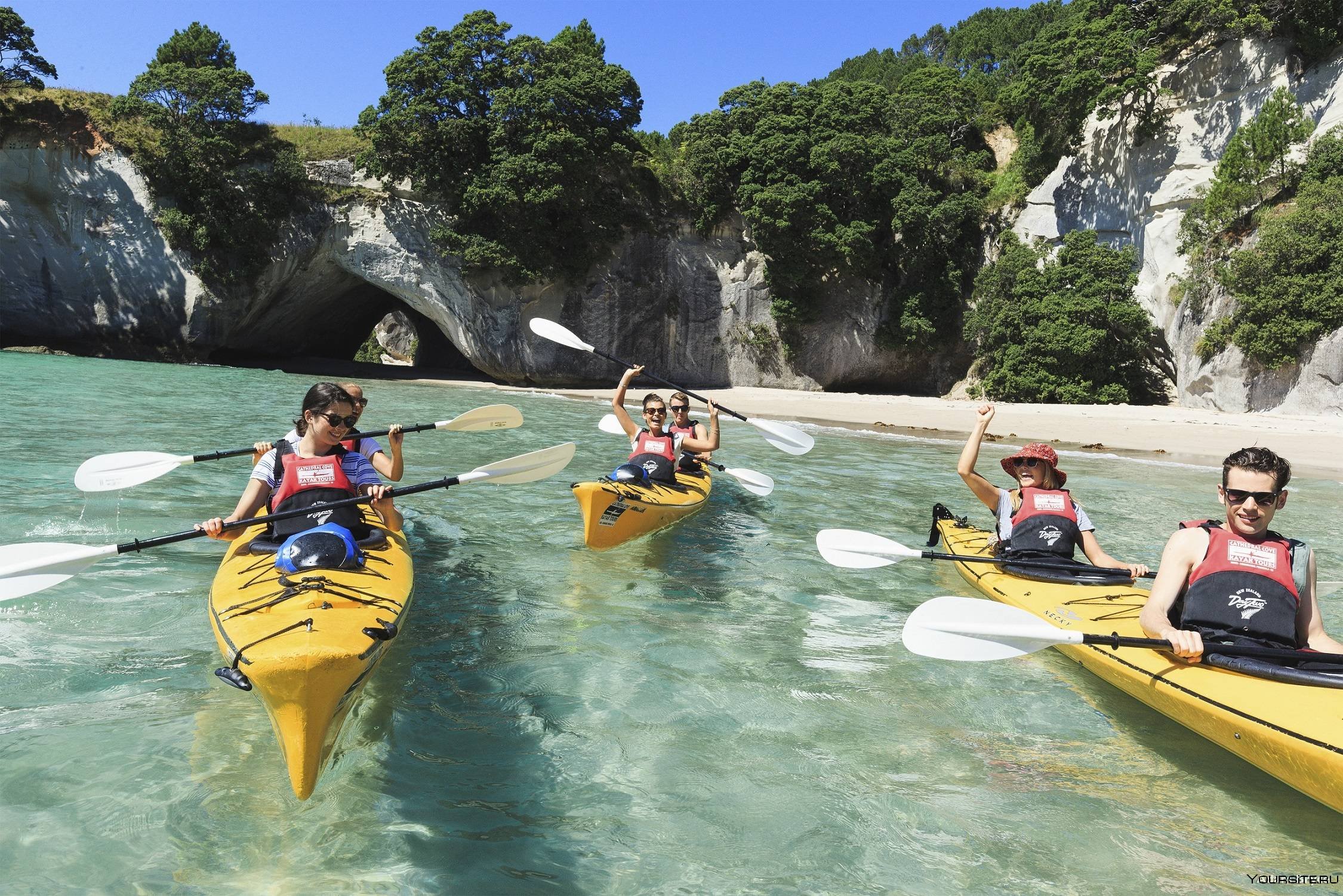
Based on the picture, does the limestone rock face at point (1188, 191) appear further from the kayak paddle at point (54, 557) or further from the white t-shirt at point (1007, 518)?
the kayak paddle at point (54, 557)

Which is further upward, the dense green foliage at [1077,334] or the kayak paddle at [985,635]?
the dense green foliage at [1077,334]

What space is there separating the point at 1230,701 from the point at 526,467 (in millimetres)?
3737

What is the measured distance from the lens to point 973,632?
3.16 m

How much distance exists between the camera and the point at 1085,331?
1852 cm

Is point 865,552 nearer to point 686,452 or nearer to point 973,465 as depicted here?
A: point 973,465

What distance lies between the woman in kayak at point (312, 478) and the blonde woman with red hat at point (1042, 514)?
349cm

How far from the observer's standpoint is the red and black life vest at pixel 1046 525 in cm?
476

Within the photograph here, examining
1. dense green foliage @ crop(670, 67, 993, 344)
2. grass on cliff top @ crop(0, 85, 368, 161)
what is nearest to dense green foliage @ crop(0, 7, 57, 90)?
grass on cliff top @ crop(0, 85, 368, 161)

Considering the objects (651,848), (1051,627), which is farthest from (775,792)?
(1051,627)

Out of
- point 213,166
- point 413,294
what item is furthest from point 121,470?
point 213,166

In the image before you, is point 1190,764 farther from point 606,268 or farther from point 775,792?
point 606,268

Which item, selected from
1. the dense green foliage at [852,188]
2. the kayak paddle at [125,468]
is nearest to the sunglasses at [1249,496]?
the kayak paddle at [125,468]

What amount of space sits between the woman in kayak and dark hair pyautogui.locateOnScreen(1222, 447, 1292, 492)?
3.88m

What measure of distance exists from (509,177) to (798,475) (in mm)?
16221
